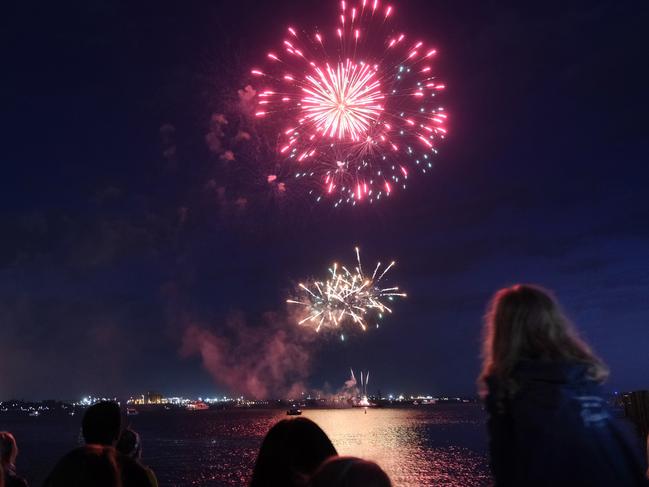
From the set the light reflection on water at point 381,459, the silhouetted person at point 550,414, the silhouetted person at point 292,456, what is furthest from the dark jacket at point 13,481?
the light reflection on water at point 381,459

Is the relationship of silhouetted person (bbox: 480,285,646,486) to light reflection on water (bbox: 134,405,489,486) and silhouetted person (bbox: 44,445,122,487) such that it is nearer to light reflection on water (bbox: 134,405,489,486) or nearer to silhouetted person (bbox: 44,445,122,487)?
silhouetted person (bbox: 44,445,122,487)

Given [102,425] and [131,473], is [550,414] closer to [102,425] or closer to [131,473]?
[131,473]

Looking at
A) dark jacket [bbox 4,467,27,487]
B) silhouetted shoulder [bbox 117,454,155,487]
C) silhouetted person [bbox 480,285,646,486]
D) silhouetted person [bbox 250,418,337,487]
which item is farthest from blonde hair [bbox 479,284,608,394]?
dark jacket [bbox 4,467,27,487]

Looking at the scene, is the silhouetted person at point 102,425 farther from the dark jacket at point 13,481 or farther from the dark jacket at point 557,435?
the dark jacket at point 557,435

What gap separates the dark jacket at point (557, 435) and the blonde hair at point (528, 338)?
3.0 inches

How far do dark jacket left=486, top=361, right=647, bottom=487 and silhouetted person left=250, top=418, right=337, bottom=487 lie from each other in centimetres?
118

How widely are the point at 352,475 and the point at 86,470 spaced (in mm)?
2589

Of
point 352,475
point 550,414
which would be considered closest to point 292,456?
point 352,475

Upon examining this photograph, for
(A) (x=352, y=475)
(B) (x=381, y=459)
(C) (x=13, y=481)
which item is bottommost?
(B) (x=381, y=459)

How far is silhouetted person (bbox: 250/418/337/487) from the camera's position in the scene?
2.97 metres

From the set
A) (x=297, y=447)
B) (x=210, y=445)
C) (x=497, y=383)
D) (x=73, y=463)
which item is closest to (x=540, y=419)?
(x=497, y=383)

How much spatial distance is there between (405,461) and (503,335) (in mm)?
68696

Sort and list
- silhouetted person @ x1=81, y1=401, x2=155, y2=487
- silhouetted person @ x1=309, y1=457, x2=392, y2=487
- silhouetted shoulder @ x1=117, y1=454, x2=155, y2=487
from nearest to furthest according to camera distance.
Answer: silhouetted person @ x1=309, y1=457, x2=392, y2=487 < silhouetted shoulder @ x1=117, y1=454, x2=155, y2=487 < silhouetted person @ x1=81, y1=401, x2=155, y2=487

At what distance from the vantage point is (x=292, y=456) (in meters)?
3.00
